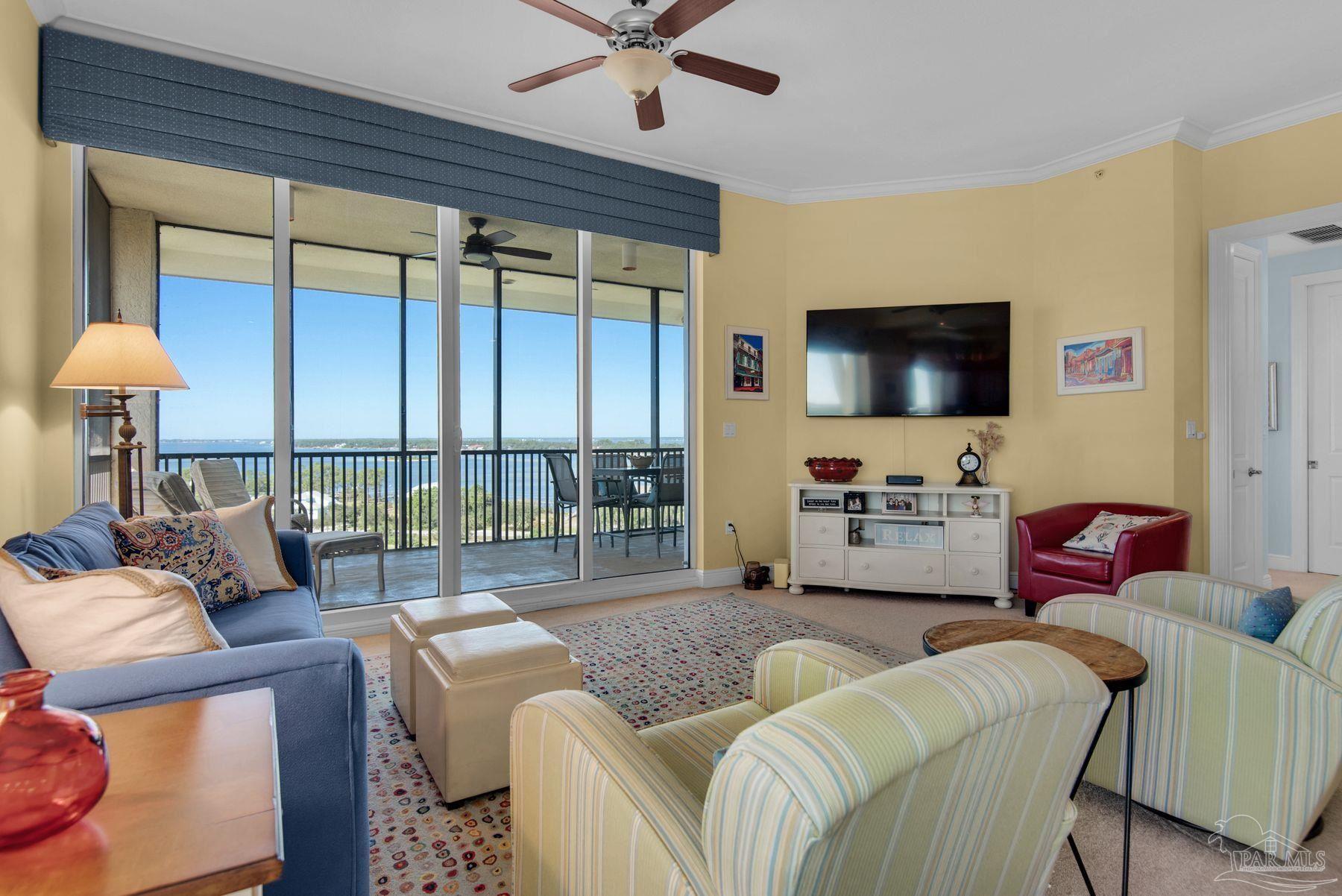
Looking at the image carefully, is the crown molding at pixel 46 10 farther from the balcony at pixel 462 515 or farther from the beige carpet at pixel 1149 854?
the beige carpet at pixel 1149 854

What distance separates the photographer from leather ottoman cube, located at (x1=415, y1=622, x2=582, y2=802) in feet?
6.60

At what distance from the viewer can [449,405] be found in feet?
13.1

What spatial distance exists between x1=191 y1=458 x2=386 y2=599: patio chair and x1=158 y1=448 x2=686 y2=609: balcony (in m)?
0.03

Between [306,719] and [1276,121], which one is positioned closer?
[306,719]

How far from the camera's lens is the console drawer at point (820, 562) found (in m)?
4.68

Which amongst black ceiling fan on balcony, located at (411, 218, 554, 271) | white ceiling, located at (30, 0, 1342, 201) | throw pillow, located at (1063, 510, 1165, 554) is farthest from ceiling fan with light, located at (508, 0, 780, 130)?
throw pillow, located at (1063, 510, 1165, 554)

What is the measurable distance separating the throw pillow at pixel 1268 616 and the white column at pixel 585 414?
11.1 ft

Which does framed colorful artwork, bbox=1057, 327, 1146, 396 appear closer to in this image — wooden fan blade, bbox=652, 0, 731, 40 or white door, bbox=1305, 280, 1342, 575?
white door, bbox=1305, 280, 1342, 575

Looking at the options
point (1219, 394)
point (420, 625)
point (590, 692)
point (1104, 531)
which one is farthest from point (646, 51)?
point (1219, 394)

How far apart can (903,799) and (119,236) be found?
161 inches

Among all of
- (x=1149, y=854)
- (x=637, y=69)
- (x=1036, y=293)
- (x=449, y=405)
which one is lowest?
(x=1149, y=854)

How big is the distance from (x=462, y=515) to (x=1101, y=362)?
4.10 m

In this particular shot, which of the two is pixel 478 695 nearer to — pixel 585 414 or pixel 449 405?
pixel 449 405

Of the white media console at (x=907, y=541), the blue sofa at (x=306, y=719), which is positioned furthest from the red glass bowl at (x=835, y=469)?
the blue sofa at (x=306, y=719)
